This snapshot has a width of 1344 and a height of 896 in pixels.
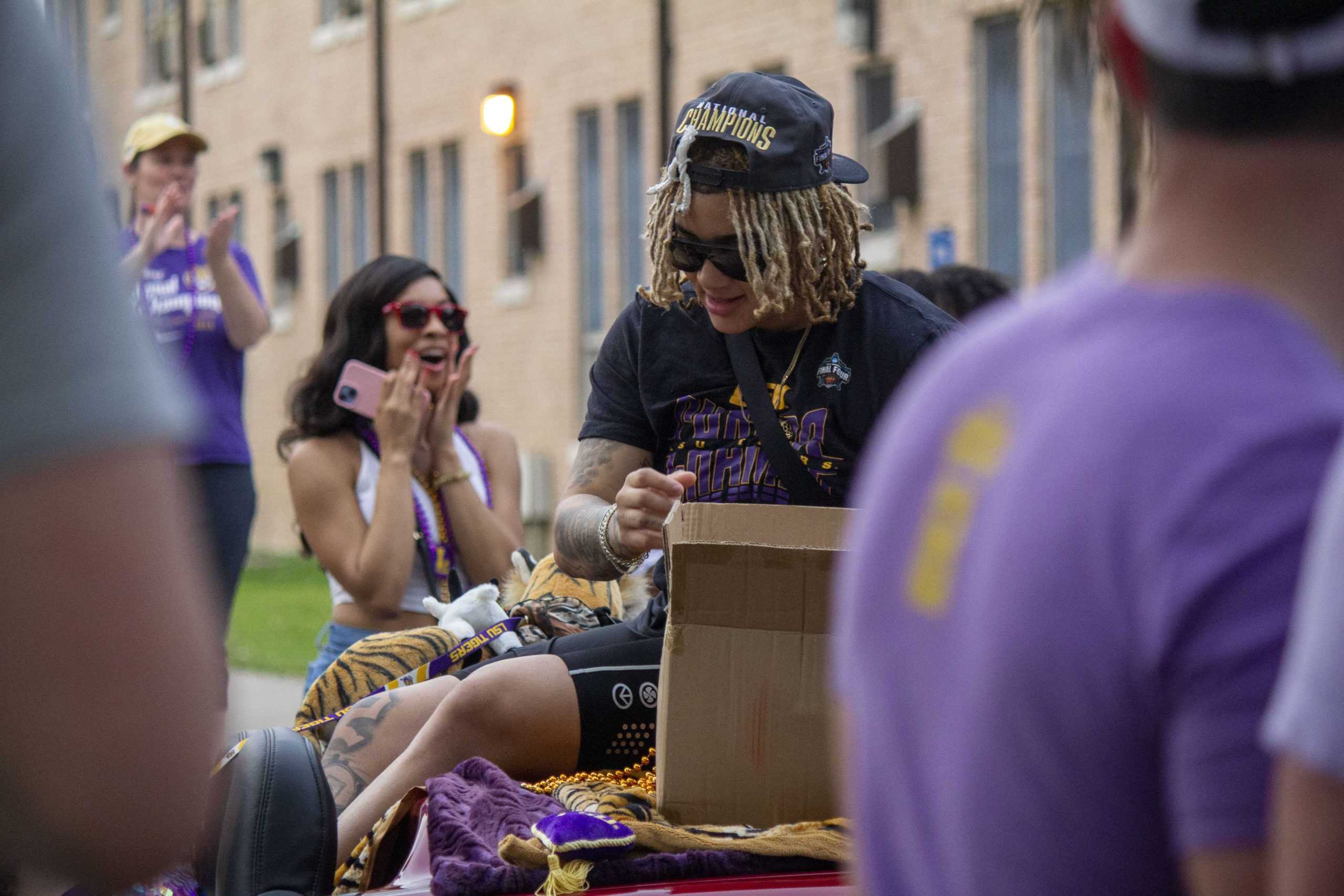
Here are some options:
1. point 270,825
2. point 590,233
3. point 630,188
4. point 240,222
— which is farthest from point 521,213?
point 270,825

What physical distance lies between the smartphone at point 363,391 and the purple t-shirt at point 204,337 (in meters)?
1.31

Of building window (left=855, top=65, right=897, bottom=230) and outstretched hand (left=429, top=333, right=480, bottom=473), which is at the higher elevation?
building window (left=855, top=65, right=897, bottom=230)

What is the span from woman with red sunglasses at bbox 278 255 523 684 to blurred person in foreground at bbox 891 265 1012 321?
4.94 feet

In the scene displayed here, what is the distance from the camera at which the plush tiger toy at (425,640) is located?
4.11 meters

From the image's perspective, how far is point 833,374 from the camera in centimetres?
351

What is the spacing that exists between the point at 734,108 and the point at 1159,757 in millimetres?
2495

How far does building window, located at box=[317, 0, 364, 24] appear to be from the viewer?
25.0 meters

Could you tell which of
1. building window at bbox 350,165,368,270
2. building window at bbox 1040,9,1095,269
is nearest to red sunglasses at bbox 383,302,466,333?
building window at bbox 1040,9,1095,269

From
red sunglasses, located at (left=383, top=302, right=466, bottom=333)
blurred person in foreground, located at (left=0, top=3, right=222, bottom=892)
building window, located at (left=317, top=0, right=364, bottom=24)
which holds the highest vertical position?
building window, located at (left=317, top=0, right=364, bottom=24)

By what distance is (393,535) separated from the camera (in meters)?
5.70

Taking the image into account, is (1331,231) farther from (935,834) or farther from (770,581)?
(770,581)

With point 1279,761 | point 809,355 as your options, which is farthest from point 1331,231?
point 809,355

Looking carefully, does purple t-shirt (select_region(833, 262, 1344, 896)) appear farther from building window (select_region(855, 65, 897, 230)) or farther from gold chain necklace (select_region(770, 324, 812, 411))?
building window (select_region(855, 65, 897, 230))

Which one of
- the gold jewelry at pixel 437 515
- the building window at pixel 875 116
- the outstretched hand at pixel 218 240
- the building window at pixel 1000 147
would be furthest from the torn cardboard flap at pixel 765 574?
the building window at pixel 875 116
